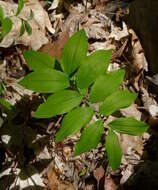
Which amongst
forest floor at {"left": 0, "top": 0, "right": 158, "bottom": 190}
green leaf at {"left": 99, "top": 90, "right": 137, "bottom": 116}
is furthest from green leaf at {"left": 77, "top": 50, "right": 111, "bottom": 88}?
forest floor at {"left": 0, "top": 0, "right": 158, "bottom": 190}

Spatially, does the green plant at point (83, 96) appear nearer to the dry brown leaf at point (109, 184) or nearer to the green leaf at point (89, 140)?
the green leaf at point (89, 140)

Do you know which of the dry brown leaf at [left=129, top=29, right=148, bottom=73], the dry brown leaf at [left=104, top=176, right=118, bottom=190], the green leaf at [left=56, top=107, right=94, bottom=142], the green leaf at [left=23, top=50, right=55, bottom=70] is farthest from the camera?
the dry brown leaf at [left=129, top=29, right=148, bottom=73]

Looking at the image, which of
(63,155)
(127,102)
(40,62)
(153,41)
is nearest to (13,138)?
(63,155)

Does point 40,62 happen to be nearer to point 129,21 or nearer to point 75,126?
point 75,126

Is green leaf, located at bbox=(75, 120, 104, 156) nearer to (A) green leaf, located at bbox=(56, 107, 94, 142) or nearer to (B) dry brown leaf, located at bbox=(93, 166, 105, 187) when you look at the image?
(A) green leaf, located at bbox=(56, 107, 94, 142)

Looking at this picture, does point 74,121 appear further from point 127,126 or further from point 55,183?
point 55,183

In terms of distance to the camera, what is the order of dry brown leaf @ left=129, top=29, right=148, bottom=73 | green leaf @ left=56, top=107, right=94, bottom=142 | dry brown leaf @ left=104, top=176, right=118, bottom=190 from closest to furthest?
green leaf @ left=56, top=107, right=94, bottom=142, dry brown leaf @ left=104, top=176, right=118, bottom=190, dry brown leaf @ left=129, top=29, right=148, bottom=73

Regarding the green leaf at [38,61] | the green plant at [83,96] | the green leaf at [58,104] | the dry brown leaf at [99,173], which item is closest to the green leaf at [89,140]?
the green plant at [83,96]
